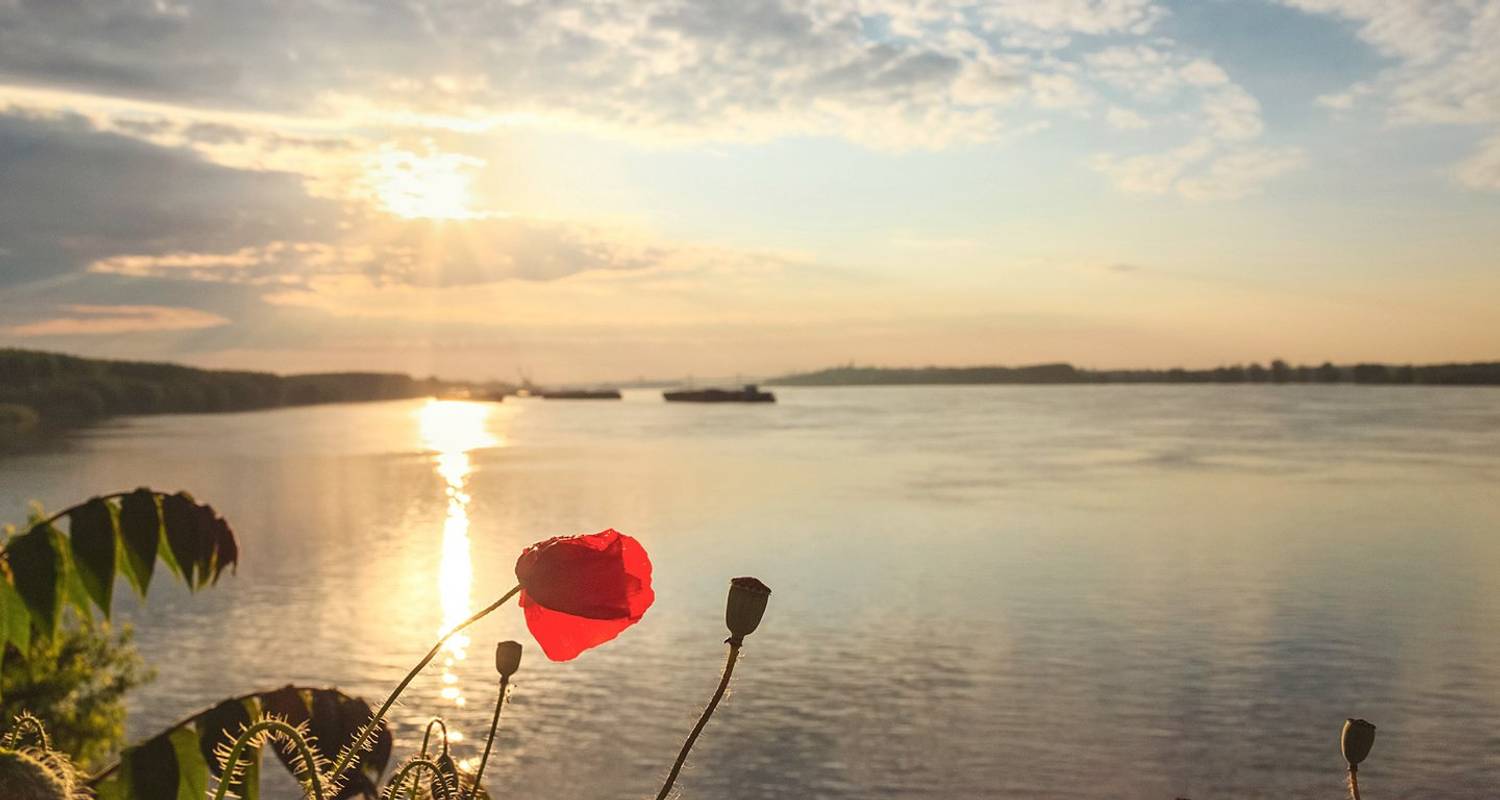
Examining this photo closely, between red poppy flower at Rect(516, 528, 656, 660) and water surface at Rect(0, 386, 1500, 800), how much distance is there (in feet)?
5.33

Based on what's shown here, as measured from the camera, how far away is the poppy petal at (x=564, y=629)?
146 centimetres

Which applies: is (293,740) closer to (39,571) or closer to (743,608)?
(743,608)

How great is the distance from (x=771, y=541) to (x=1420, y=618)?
3041cm

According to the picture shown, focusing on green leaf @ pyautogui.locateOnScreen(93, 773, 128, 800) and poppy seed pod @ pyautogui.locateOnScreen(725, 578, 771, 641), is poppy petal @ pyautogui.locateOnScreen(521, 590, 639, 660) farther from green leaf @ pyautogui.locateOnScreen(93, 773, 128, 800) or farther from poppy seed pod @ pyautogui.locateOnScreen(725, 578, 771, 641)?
green leaf @ pyautogui.locateOnScreen(93, 773, 128, 800)

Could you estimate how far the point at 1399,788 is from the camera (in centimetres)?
3116

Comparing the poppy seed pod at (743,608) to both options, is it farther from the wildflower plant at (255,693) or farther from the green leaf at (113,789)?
the green leaf at (113,789)

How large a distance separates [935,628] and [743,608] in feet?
150

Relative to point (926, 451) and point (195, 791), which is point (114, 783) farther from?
point (926, 451)

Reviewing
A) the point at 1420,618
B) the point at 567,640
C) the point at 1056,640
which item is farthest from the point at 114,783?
the point at 1420,618

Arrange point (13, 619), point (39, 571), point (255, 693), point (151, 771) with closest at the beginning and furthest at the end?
point (151, 771) → point (255, 693) → point (13, 619) → point (39, 571)

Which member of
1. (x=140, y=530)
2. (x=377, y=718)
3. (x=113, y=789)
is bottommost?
(x=113, y=789)

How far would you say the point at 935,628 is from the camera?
45.9 metres

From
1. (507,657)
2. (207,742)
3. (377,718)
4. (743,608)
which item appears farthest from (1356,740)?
(207,742)

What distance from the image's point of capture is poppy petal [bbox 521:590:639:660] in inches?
57.5
